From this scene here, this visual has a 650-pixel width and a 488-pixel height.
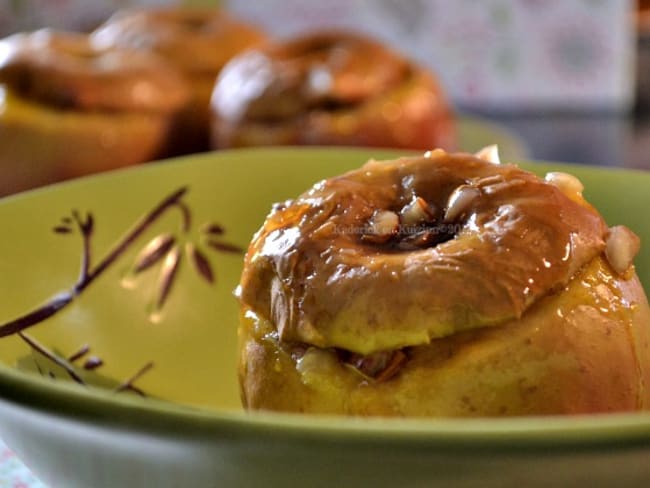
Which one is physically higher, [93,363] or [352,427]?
[352,427]

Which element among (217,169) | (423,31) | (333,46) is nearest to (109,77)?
(333,46)

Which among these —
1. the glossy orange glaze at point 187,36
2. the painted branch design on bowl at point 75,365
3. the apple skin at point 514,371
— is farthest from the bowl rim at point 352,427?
the glossy orange glaze at point 187,36

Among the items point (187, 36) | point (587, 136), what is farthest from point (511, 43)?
point (187, 36)

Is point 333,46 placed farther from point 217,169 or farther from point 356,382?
point 356,382

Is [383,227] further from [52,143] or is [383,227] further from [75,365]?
[52,143]

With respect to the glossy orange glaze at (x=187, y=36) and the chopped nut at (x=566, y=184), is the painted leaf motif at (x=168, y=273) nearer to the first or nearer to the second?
the chopped nut at (x=566, y=184)

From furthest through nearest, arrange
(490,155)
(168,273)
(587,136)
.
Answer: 1. (587,136)
2. (168,273)
3. (490,155)

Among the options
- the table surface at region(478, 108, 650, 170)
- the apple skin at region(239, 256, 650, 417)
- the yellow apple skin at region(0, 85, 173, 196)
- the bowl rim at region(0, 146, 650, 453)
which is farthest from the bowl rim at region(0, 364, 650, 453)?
the table surface at region(478, 108, 650, 170)
